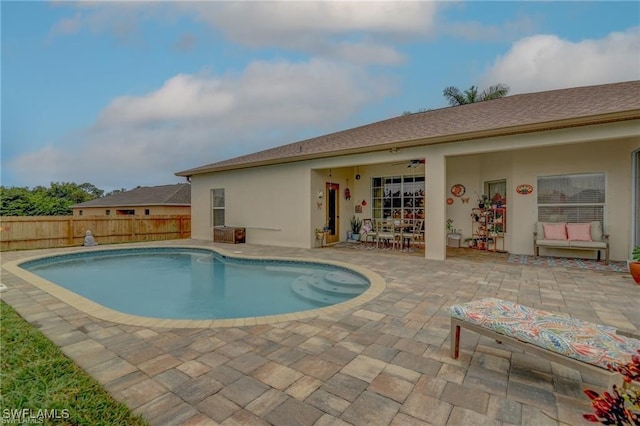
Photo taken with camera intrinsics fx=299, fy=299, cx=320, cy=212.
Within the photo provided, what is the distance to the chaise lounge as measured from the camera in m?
2.02

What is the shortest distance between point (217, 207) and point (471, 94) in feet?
54.1

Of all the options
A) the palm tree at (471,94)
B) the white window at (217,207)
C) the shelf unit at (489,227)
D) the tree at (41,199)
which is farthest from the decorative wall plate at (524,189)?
the tree at (41,199)

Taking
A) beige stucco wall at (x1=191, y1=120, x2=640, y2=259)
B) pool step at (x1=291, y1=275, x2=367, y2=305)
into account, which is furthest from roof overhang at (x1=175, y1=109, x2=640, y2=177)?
pool step at (x1=291, y1=275, x2=367, y2=305)

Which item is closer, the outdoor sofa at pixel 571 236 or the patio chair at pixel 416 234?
the outdoor sofa at pixel 571 236

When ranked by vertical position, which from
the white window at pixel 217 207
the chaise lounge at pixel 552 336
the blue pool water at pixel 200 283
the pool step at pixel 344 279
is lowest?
the blue pool water at pixel 200 283

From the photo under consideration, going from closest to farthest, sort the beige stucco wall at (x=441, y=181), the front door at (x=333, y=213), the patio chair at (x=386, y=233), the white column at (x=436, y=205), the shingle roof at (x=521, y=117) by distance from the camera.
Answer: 1. the shingle roof at (x=521, y=117)
2. the beige stucco wall at (x=441, y=181)
3. the white column at (x=436, y=205)
4. the patio chair at (x=386, y=233)
5. the front door at (x=333, y=213)

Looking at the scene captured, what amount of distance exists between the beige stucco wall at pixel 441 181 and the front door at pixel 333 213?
25 cm

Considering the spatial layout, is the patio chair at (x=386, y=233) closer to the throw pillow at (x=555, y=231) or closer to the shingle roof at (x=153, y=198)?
the throw pillow at (x=555, y=231)

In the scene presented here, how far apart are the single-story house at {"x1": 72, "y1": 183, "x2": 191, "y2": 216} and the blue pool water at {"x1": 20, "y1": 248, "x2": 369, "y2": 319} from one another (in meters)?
14.3

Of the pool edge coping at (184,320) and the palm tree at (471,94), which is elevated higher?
the palm tree at (471,94)

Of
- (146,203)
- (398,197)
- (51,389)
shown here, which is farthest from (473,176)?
(146,203)

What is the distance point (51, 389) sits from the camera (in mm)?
2229

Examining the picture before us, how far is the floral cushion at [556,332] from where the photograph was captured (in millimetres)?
2041

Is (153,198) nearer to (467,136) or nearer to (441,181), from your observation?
(441,181)
